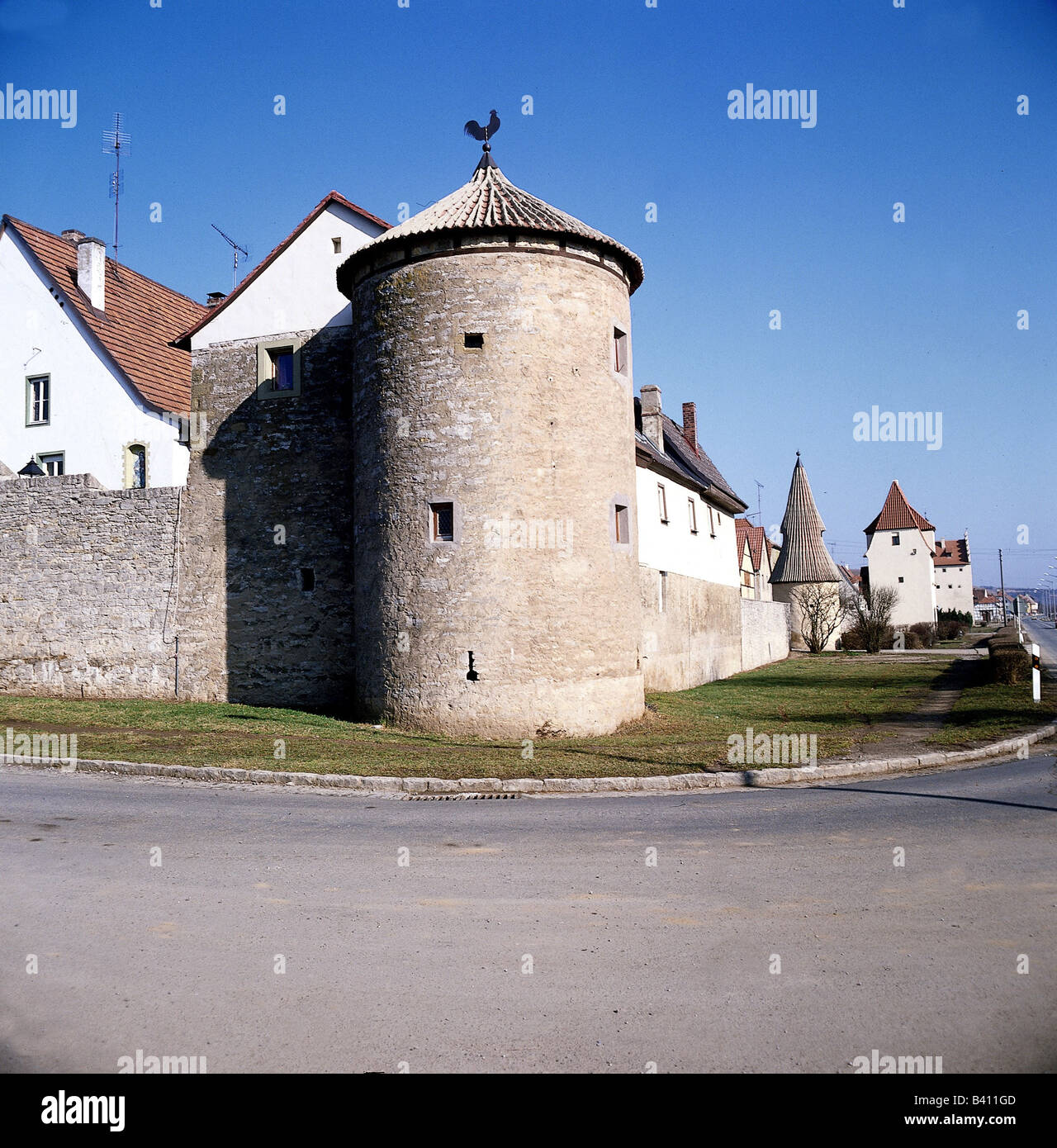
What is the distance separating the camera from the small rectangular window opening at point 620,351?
55.0 feet

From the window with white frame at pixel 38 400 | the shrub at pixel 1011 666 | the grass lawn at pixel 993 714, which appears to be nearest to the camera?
the grass lawn at pixel 993 714

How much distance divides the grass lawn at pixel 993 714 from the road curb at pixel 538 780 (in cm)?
227

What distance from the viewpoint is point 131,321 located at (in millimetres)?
29859

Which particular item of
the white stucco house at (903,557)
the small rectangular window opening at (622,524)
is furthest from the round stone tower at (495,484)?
the white stucco house at (903,557)

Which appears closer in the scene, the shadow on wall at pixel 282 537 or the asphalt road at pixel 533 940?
the asphalt road at pixel 533 940

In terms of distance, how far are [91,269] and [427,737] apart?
909 inches

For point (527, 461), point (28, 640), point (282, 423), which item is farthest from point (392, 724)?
point (28, 640)

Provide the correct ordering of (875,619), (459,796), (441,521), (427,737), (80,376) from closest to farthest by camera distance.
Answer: (459,796) < (427,737) < (441,521) < (80,376) < (875,619)

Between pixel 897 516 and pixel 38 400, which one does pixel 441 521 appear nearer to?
pixel 38 400

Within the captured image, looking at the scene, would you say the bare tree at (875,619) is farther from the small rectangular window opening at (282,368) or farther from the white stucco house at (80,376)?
the small rectangular window opening at (282,368)

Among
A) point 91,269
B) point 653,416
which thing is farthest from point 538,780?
point 91,269

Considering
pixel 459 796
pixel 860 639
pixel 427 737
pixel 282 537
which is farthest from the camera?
pixel 860 639
